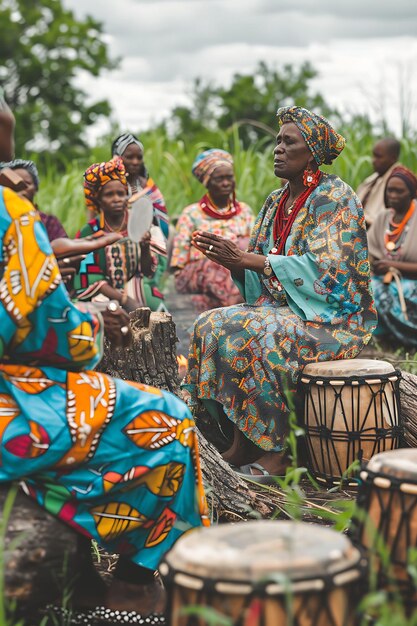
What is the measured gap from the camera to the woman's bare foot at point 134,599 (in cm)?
323

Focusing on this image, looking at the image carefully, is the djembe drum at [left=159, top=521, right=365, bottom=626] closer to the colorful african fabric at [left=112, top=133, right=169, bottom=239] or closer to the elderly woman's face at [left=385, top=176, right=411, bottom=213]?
the colorful african fabric at [left=112, top=133, right=169, bottom=239]

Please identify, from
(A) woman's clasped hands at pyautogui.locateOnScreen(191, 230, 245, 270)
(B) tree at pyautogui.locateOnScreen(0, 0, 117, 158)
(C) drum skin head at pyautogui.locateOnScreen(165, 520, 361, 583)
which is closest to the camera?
(C) drum skin head at pyautogui.locateOnScreen(165, 520, 361, 583)

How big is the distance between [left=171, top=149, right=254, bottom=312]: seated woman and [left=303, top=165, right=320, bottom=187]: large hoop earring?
374 cm

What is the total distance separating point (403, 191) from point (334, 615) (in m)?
7.20

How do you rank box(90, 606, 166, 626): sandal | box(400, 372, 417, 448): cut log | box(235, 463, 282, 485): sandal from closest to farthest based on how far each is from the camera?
box(90, 606, 166, 626): sandal
box(235, 463, 282, 485): sandal
box(400, 372, 417, 448): cut log

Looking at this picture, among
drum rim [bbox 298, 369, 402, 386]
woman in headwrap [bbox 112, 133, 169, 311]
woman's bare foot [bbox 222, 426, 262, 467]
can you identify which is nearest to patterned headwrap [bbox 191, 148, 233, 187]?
woman in headwrap [bbox 112, 133, 169, 311]

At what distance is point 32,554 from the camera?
292cm

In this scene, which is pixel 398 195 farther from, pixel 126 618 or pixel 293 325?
pixel 126 618

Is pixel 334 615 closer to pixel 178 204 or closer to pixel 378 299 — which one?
pixel 378 299

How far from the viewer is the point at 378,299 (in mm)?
9086

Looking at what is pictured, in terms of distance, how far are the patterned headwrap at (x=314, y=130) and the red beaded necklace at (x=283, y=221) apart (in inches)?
6.0

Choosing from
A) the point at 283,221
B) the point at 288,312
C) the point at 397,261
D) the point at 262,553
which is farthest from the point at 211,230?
the point at 262,553

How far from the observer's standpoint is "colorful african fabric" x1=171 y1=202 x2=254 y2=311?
9266 mm

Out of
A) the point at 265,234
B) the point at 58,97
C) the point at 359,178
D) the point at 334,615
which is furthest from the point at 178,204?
the point at 58,97
